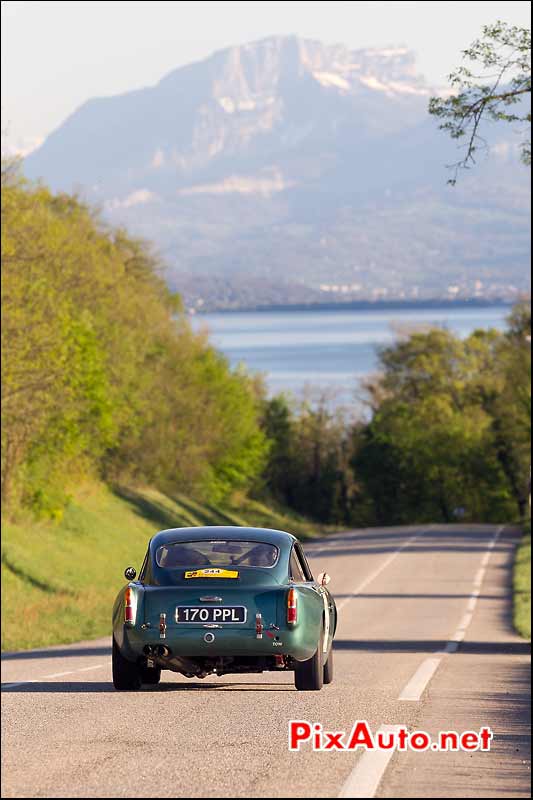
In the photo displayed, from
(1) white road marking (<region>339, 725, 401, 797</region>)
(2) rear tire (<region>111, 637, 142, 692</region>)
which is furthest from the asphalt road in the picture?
(2) rear tire (<region>111, 637, 142, 692</region>)

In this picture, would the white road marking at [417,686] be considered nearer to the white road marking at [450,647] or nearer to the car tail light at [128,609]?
the white road marking at [450,647]

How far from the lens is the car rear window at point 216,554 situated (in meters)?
5.28

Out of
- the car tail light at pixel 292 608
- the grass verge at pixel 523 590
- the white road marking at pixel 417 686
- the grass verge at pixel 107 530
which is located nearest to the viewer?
the car tail light at pixel 292 608

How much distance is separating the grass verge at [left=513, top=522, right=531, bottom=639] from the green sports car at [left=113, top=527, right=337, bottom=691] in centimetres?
3066

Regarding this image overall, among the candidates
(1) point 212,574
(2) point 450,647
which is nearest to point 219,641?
(1) point 212,574

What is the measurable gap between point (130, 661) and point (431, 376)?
164 m

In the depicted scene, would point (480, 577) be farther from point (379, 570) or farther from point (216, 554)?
point (216, 554)

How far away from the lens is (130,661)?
17.6 feet

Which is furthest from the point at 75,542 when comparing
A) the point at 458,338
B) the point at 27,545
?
the point at 458,338

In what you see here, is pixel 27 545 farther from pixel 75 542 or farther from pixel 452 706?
pixel 452 706

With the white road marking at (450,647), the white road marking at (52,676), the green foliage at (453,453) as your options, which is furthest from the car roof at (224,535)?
the white road marking at (52,676)

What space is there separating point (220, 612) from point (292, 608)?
11.8 inches

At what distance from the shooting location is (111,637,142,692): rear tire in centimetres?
533

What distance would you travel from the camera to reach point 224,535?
5391mm
